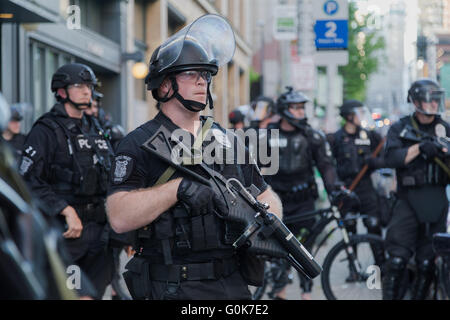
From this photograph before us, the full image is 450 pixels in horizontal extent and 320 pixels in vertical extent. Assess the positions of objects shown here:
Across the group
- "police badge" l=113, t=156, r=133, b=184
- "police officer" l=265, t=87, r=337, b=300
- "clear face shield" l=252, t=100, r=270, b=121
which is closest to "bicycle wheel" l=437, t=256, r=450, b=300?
"police officer" l=265, t=87, r=337, b=300

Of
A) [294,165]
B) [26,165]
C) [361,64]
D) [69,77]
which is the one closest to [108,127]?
[69,77]

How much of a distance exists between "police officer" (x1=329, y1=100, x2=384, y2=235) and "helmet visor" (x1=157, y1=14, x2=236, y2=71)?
563 centimetres

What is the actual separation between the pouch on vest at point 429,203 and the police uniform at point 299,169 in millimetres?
Result: 1414

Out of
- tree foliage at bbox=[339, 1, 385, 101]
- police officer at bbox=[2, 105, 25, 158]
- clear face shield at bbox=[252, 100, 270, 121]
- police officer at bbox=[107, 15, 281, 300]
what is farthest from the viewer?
tree foliage at bbox=[339, 1, 385, 101]

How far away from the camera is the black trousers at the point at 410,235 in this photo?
602cm

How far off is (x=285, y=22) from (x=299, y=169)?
11.2 metres

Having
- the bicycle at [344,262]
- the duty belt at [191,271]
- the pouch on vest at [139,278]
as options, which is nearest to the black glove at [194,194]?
the duty belt at [191,271]

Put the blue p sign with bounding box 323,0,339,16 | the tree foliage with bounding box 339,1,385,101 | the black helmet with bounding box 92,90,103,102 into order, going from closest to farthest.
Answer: the black helmet with bounding box 92,90,103,102 < the blue p sign with bounding box 323,0,339,16 < the tree foliage with bounding box 339,1,385,101

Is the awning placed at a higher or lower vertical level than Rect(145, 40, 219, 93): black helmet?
higher

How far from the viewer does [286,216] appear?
7.41 metres

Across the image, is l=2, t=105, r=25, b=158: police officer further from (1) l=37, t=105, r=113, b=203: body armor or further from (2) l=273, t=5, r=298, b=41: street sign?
(2) l=273, t=5, r=298, b=41: street sign

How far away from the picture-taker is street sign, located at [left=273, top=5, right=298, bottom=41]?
1800cm
